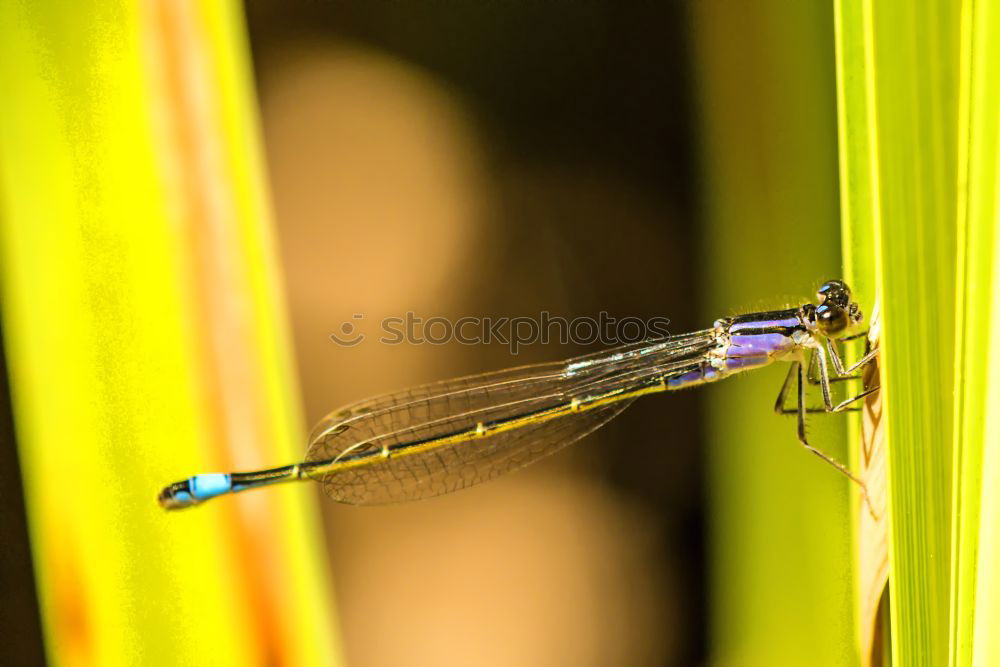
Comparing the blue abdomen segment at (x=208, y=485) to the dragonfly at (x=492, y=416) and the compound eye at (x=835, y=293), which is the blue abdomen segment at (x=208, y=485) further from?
the compound eye at (x=835, y=293)

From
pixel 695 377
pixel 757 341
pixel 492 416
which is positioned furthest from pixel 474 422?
pixel 757 341

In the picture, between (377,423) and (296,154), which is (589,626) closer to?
(377,423)

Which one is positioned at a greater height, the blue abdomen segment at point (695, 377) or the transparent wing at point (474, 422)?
the blue abdomen segment at point (695, 377)

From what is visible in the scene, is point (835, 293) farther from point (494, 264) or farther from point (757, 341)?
point (494, 264)

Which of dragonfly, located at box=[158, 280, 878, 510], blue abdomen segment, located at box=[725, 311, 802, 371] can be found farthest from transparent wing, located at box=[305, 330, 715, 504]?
blue abdomen segment, located at box=[725, 311, 802, 371]

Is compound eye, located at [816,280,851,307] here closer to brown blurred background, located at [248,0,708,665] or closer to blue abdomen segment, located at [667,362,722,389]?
blue abdomen segment, located at [667,362,722,389]

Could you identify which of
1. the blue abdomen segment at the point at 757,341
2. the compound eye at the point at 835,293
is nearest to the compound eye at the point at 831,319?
the compound eye at the point at 835,293
